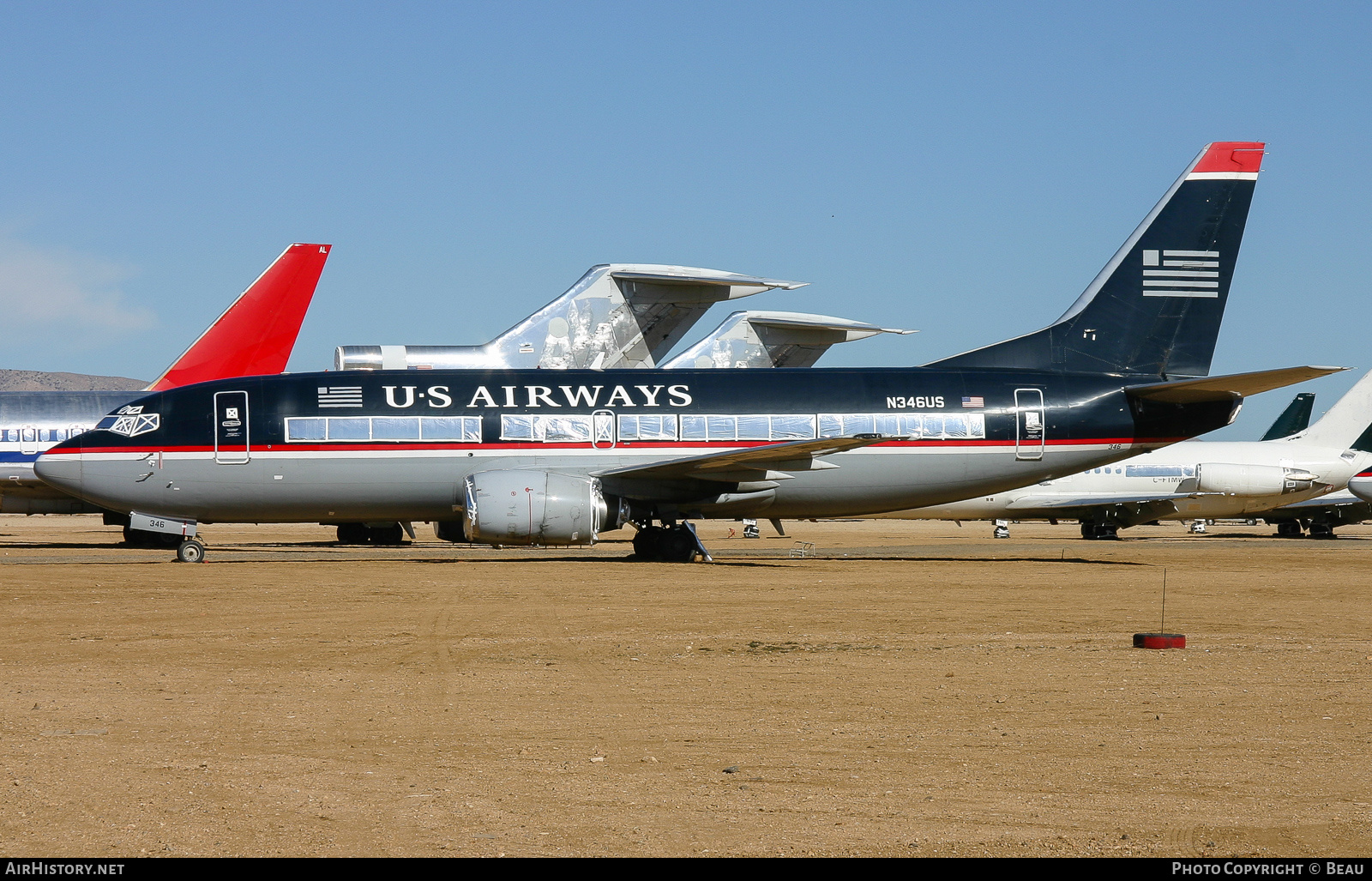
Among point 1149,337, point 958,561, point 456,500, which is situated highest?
point 1149,337

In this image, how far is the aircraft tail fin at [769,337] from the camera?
119ft

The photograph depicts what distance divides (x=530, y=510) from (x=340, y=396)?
4.82 m

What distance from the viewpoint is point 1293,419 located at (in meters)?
64.2

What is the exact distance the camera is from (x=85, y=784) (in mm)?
6074

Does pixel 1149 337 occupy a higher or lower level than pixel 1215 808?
higher

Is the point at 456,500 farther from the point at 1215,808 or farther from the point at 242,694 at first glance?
the point at 1215,808

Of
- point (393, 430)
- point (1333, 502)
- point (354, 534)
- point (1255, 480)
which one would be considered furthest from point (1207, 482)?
point (393, 430)

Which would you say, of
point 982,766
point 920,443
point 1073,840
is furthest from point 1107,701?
point 920,443

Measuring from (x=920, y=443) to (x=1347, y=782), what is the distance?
19127mm

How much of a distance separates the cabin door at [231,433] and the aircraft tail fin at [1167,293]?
566 inches

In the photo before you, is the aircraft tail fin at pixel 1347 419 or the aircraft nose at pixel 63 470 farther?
the aircraft tail fin at pixel 1347 419

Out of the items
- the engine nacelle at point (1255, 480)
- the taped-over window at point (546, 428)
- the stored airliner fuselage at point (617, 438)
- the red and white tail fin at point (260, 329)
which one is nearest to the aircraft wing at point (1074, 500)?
the engine nacelle at point (1255, 480)

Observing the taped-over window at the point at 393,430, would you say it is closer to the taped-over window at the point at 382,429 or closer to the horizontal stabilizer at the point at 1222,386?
the taped-over window at the point at 382,429

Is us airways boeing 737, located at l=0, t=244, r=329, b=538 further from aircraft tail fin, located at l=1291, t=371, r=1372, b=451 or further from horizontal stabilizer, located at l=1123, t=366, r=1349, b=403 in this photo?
aircraft tail fin, located at l=1291, t=371, r=1372, b=451
